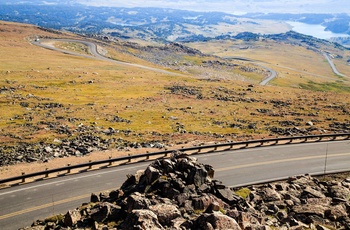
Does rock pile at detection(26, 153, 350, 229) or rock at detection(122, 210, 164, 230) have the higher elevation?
rock at detection(122, 210, 164, 230)

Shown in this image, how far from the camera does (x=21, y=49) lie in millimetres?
126438

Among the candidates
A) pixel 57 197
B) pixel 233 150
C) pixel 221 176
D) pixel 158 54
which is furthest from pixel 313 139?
pixel 158 54

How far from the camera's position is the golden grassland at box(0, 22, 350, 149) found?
49.9m

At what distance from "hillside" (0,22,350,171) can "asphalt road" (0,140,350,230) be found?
770 cm

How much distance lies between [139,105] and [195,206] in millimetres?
50043

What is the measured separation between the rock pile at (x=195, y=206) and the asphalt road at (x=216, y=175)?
3.99m

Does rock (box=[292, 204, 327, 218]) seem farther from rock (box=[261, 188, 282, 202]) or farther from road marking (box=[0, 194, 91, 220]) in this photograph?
road marking (box=[0, 194, 91, 220])

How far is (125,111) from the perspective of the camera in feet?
204

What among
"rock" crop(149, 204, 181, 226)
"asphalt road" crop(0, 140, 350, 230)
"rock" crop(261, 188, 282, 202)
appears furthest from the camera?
"asphalt road" crop(0, 140, 350, 230)

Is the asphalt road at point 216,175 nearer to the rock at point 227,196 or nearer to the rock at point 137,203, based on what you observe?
the rock at point 227,196

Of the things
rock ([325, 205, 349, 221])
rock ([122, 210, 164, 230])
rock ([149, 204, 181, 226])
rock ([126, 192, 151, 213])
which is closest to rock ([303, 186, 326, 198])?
rock ([325, 205, 349, 221])

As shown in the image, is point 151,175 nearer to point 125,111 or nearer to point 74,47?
point 125,111

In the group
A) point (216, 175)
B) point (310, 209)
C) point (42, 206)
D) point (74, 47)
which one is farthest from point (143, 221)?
point (74, 47)

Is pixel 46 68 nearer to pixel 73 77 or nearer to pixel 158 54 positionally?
pixel 73 77
